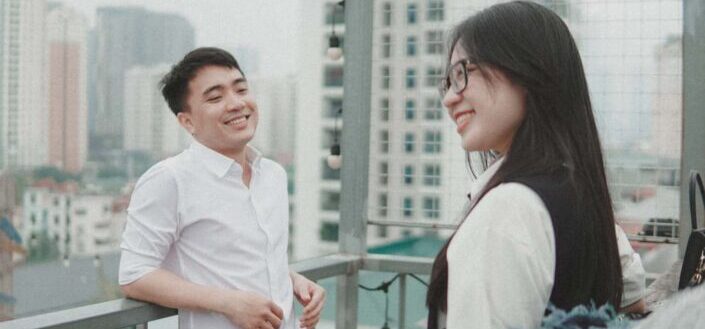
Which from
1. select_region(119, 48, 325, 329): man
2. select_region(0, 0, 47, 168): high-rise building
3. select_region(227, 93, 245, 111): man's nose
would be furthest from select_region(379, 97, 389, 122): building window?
select_region(0, 0, 47, 168): high-rise building

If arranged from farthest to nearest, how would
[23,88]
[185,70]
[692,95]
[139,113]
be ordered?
[139,113], [23,88], [692,95], [185,70]

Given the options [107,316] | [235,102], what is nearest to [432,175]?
[235,102]

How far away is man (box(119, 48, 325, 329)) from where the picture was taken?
179 centimetres

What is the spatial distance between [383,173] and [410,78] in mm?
345

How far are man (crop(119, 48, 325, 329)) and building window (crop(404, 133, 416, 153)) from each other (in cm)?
81

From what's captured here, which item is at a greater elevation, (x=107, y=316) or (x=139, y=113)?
(x=139, y=113)

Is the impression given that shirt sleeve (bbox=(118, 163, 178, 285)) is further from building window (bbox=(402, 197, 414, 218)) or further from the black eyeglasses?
building window (bbox=(402, 197, 414, 218))

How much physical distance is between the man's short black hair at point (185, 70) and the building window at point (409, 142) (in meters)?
0.94

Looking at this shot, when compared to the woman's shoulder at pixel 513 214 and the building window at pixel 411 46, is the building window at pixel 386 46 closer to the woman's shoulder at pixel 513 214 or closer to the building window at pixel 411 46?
the building window at pixel 411 46

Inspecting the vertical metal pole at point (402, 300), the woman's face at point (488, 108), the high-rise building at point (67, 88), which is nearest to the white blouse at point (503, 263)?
the woman's face at point (488, 108)

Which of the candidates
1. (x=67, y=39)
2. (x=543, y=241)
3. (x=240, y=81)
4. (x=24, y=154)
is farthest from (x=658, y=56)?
(x=67, y=39)

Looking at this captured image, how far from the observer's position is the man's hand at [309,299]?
208 cm

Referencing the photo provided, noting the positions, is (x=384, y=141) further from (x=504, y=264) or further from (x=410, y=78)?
(x=504, y=264)

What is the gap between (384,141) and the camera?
2.83 meters
